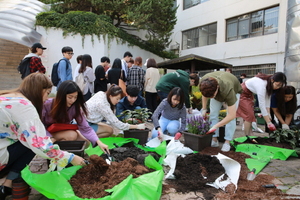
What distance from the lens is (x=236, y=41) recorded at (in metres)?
12.6

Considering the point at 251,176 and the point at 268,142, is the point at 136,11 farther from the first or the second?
the point at 251,176

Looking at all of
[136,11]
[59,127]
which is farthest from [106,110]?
[136,11]

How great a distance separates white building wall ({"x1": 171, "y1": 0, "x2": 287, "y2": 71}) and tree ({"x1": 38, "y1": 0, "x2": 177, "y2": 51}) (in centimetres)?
272

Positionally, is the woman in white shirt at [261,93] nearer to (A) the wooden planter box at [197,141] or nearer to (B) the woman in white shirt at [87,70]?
(A) the wooden planter box at [197,141]

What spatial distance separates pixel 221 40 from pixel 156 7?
14.3 ft

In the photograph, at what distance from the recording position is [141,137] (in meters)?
3.42

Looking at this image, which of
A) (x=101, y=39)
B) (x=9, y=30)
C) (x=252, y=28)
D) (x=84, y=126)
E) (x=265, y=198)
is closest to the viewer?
(x=265, y=198)

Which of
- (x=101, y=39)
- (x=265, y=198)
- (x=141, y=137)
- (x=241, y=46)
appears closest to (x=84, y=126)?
(x=141, y=137)

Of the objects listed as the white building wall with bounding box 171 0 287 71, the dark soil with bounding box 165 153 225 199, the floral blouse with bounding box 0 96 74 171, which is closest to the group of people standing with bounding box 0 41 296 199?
the floral blouse with bounding box 0 96 74 171

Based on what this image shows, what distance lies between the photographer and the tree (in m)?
11.5

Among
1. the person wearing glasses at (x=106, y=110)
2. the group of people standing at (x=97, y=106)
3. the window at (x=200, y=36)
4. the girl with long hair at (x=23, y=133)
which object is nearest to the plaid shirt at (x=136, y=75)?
the group of people standing at (x=97, y=106)

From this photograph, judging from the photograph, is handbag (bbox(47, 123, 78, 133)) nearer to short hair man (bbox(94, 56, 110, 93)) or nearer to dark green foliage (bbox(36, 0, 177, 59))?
short hair man (bbox(94, 56, 110, 93))

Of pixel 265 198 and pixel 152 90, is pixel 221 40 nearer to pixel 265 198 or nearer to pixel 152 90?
pixel 152 90

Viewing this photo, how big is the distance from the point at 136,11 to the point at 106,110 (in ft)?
31.5
